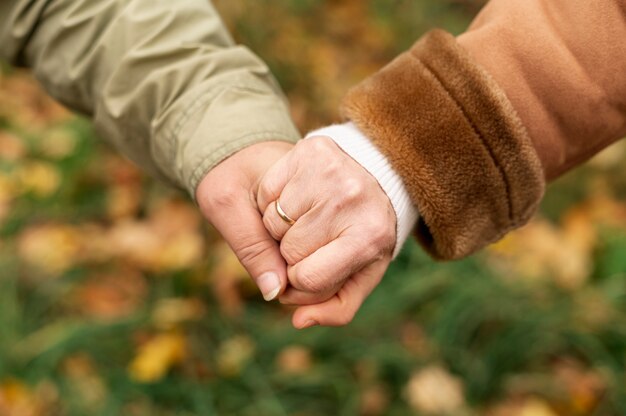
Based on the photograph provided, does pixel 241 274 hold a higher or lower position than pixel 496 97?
lower

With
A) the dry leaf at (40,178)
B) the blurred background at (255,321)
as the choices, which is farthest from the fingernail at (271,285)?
the dry leaf at (40,178)

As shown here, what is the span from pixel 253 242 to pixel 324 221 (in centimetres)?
14

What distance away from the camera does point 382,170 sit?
1167 mm

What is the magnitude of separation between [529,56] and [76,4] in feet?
2.81

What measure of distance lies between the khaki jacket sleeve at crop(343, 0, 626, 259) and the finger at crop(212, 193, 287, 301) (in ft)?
0.81

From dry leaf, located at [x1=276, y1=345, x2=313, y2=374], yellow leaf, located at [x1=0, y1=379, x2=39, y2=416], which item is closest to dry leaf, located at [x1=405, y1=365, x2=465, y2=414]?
dry leaf, located at [x1=276, y1=345, x2=313, y2=374]

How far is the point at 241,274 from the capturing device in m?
2.21

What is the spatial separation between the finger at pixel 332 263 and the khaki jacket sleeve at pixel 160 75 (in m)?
0.26

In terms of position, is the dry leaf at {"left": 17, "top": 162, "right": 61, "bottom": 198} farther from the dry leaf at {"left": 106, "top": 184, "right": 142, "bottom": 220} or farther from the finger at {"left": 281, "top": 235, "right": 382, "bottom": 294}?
the finger at {"left": 281, "top": 235, "right": 382, "bottom": 294}

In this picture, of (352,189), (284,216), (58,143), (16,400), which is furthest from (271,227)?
(58,143)

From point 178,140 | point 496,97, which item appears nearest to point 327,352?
point 178,140

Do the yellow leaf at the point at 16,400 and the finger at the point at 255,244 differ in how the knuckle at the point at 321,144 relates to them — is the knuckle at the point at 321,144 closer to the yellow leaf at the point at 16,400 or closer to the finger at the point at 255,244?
the finger at the point at 255,244

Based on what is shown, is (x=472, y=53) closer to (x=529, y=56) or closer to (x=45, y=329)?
(x=529, y=56)

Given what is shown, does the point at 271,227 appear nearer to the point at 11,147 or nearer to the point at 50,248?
the point at 50,248
